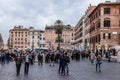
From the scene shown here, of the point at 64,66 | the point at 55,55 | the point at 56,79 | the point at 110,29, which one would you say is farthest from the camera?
the point at 110,29

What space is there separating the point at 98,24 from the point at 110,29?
223 inches

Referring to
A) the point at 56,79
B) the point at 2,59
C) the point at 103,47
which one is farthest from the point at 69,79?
the point at 103,47

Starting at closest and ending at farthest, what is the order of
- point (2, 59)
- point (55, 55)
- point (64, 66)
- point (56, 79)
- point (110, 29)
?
point (56, 79)
point (64, 66)
point (55, 55)
point (2, 59)
point (110, 29)

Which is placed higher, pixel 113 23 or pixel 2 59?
pixel 113 23

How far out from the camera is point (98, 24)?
95.4m

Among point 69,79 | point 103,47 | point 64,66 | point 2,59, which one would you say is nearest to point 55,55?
point 2,59

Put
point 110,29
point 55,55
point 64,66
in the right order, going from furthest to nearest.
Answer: point 110,29 < point 55,55 < point 64,66

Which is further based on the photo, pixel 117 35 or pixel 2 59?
pixel 117 35

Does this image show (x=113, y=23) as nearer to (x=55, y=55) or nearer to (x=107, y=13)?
(x=107, y=13)

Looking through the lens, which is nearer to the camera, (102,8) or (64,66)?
(64,66)

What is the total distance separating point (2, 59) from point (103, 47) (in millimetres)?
39000

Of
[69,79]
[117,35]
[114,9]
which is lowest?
[69,79]

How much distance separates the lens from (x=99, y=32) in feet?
308

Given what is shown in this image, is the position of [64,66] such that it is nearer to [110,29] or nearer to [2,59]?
[2,59]
